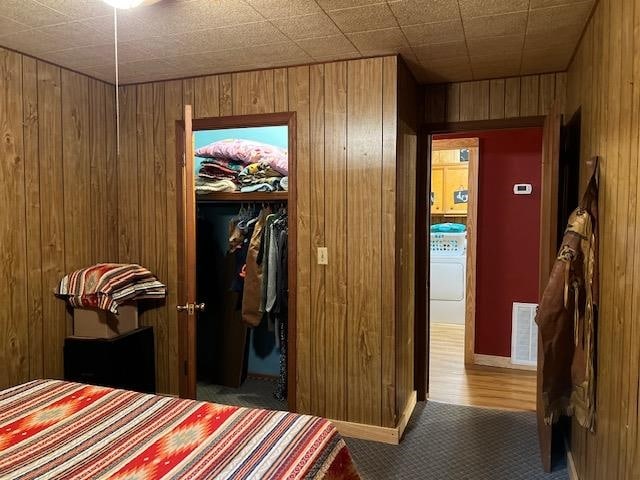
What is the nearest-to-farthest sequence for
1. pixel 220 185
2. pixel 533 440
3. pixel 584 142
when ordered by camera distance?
pixel 584 142 < pixel 533 440 < pixel 220 185

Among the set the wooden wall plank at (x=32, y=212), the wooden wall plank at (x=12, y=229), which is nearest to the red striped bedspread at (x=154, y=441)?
the wooden wall plank at (x=12, y=229)

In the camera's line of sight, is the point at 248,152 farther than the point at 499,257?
No

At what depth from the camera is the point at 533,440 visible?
314 centimetres

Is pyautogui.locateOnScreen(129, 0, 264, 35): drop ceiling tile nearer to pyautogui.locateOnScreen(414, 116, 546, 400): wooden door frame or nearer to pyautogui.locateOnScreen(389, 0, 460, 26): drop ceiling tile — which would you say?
pyautogui.locateOnScreen(389, 0, 460, 26): drop ceiling tile

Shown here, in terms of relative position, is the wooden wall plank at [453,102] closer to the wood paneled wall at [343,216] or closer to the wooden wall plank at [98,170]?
the wood paneled wall at [343,216]

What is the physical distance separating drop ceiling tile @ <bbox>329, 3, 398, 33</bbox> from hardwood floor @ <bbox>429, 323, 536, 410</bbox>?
275 cm

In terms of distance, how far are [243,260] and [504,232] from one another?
7.78ft

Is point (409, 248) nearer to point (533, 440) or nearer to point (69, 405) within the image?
point (533, 440)

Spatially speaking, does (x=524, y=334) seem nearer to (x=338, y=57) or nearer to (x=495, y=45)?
(x=495, y=45)

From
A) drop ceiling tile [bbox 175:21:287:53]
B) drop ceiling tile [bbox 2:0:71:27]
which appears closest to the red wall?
drop ceiling tile [bbox 175:21:287:53]

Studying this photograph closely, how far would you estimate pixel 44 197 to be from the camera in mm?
3025

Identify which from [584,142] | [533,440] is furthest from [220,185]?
[533,440]

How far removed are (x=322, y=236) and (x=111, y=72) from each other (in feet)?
5.75

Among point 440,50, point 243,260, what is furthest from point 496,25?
point 243,260
